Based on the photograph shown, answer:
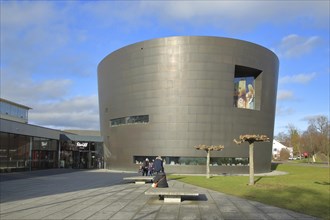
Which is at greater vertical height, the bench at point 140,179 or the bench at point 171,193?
the bench at point 171,193

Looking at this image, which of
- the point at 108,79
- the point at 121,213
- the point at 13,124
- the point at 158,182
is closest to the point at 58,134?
the point at 108,79

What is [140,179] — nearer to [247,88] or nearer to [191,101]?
[191,101]

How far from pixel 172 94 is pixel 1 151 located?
20347mm

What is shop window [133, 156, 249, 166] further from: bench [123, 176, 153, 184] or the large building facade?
bench [123, 176, 153, 184]

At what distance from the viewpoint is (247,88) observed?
49188 mm

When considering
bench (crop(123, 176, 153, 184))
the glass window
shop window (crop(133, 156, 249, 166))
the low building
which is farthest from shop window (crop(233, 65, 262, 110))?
bench (crop(123, 176, 153, 184))

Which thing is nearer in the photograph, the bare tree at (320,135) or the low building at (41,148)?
the low building at (41,148)

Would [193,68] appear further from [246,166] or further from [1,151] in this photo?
[1,151]

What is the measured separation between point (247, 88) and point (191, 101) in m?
9.08

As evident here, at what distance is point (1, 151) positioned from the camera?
3192 cm

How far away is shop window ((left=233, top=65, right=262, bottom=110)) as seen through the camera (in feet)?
157

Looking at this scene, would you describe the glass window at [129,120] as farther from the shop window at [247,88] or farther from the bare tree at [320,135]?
the bare tree at [320,135]

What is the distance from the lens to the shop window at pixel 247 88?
47969 millimetres

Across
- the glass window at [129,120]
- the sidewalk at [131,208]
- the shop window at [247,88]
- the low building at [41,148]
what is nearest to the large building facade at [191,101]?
the shop window at [247,88]
